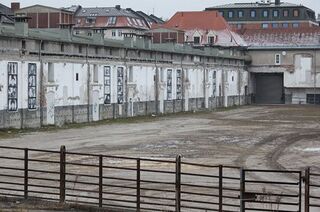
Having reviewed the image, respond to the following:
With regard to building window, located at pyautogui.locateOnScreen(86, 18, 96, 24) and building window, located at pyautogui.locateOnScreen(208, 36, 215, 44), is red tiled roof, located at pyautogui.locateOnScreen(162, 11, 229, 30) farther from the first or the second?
building window, located at pyautogui.locateOnScreen(86, 18, 96, 24)

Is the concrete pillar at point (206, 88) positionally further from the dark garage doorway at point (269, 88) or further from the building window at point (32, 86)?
the building window at point (32, 86)

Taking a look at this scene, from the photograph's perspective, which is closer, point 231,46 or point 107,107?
point 107,107

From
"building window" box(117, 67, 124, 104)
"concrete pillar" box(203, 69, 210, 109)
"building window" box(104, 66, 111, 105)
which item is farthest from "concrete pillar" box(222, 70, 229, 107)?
"building window" box(104, 66, 111, 105)

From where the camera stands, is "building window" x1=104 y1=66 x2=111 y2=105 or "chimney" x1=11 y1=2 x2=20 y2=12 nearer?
"building window" x1=104 y1=66 x2=111 y2=105

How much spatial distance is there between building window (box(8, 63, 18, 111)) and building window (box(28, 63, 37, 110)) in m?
1.40

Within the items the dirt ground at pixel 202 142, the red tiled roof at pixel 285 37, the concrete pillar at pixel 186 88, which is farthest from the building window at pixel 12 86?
the red tiled roof at pixel 285 37

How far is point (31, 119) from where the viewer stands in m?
41.2

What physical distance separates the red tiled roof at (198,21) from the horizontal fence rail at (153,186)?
6903 cm

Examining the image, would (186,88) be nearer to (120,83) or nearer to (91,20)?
(120,83)

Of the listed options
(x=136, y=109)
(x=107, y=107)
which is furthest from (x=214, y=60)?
(x=107, y=107)

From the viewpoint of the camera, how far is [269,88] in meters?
90.1

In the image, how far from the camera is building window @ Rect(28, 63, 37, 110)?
4125cm

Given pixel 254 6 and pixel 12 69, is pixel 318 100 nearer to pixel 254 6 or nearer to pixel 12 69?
pixel 254 6

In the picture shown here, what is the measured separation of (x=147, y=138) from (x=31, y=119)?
366 inches
